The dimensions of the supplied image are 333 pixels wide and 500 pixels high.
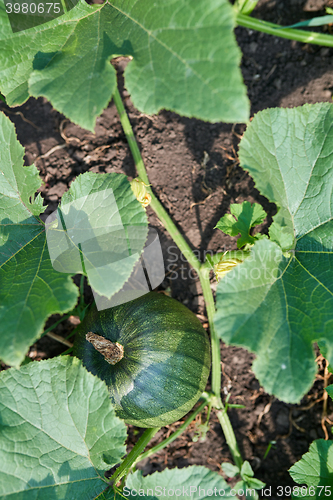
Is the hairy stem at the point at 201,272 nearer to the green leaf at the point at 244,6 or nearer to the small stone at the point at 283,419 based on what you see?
the small stone at the point at 283,419

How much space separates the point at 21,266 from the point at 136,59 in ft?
3.66

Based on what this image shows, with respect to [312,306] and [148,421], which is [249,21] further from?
[148,421]

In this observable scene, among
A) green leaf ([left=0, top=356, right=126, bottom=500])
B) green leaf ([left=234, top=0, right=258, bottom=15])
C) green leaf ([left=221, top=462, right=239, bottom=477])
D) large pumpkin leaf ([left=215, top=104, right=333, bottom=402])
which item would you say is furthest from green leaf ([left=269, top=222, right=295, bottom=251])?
green leaf ([left=221, top=462, right=239, bottom=477])

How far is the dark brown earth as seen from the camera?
2.74m

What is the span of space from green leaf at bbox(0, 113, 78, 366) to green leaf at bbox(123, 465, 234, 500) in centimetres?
105

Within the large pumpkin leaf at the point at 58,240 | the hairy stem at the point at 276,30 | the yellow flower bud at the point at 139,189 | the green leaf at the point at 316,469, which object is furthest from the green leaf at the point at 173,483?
the hairy stem at the point at 276,30

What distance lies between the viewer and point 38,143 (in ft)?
9.24

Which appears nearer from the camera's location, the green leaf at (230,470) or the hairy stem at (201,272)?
the hairy stem at (201,272)

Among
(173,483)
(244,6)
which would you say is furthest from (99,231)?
(244,6)

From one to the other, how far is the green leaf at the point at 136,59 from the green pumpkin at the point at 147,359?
118 cm

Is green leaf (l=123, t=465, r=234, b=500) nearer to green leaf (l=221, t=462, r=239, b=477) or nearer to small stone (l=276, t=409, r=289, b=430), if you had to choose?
green leaf (l=221, t=462, r=239, b=477)

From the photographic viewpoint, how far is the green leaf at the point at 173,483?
6.42 ft

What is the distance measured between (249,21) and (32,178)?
5.13 ft

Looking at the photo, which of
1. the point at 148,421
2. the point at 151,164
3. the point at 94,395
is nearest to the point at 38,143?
the point at 151,164
